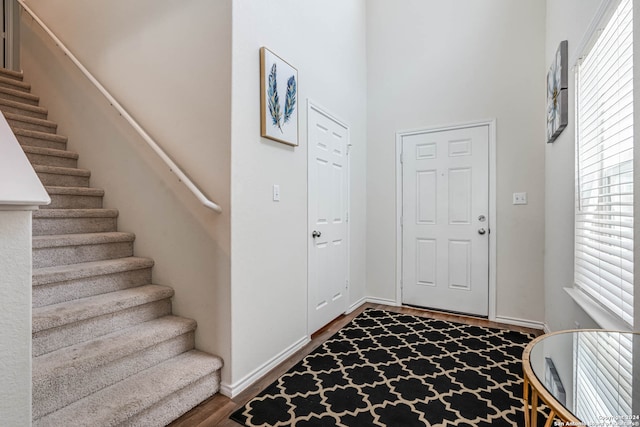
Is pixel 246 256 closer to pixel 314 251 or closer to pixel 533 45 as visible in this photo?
pixel 314 251

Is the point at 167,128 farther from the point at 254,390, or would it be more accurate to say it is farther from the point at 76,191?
the point at 254,390

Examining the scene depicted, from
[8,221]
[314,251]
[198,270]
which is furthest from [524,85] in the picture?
[8,221]

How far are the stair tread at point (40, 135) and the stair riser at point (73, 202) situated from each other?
670 millimetres

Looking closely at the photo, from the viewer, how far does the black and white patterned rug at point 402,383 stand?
1708 mm

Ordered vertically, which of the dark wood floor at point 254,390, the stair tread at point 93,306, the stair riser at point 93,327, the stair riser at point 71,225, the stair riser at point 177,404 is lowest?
the dark wood floor at point 254,390

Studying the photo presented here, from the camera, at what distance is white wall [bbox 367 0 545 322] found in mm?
3072

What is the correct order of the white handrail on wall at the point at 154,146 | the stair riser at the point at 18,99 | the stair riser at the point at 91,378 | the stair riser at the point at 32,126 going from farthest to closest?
the stair riser at the point at 18,99
the stair riser at the point at 32,126
the white handrail on wall at the point at 154,146
the stair riser at the point at 91,378

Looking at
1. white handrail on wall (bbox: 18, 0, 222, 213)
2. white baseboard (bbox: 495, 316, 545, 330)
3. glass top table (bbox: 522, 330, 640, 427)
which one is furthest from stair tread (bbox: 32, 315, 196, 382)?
white baseboard (bbox: 495, 316, 545, 330)

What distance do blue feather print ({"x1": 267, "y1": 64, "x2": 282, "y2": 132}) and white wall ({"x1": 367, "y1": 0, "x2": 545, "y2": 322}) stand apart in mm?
1804

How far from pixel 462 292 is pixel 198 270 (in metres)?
2.64

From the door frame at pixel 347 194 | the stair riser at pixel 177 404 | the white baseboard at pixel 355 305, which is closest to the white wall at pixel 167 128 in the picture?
the stair riser at pixel 177 404

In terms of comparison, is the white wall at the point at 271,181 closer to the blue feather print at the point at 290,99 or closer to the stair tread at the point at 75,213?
the blue feather print at the point at 290,99

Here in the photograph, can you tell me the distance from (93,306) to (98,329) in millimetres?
135

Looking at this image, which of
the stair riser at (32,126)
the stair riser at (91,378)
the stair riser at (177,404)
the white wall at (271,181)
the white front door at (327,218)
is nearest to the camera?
the stair riser at (91,378)
